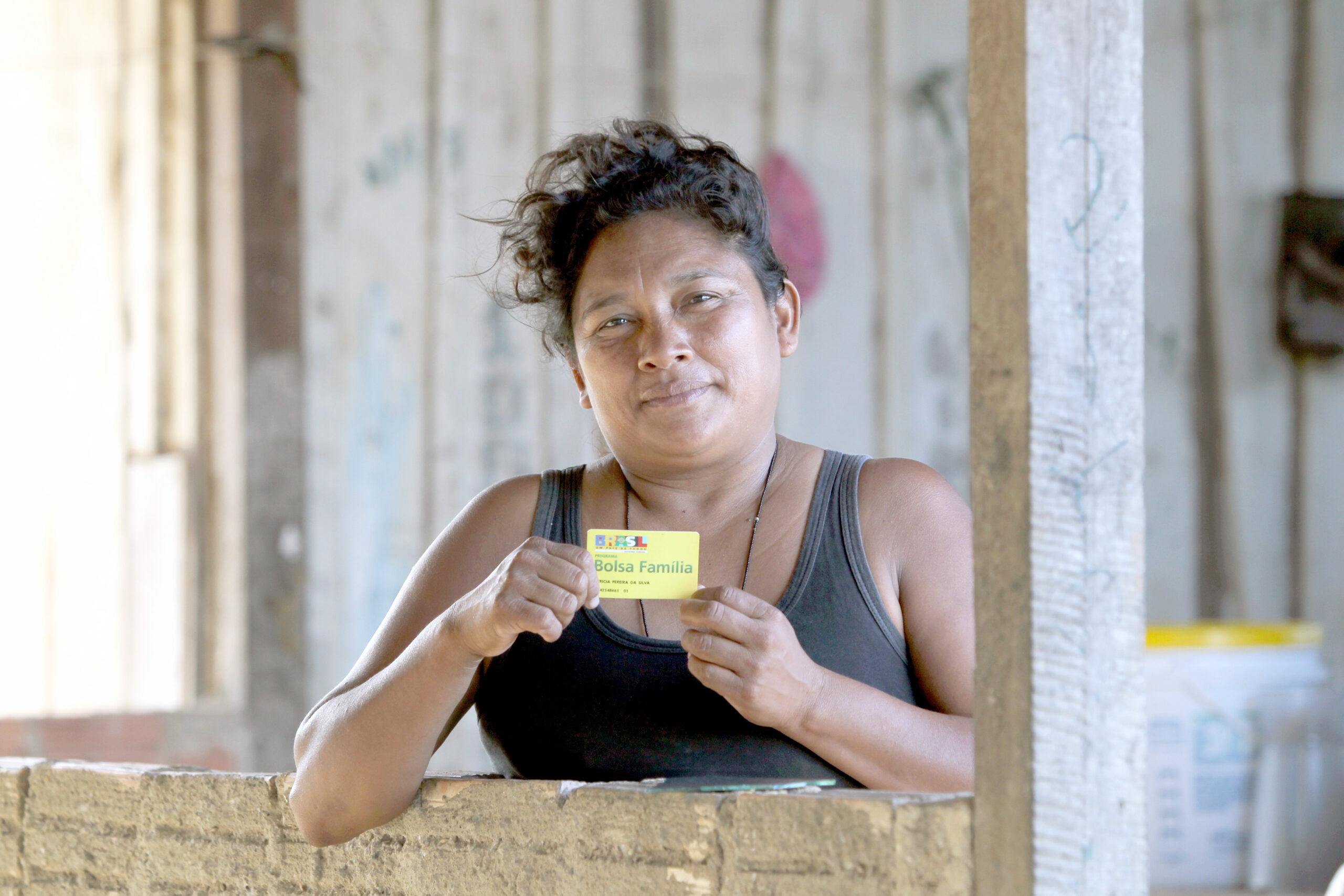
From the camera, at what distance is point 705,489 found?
6.46 ft

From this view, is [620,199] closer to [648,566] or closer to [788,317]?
[788,317]

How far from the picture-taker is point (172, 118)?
14.1 ft

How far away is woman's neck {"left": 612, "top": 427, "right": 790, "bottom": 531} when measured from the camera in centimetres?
194

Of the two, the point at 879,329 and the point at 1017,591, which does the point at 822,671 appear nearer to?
the point at 1017,591

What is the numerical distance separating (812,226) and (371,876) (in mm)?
3295

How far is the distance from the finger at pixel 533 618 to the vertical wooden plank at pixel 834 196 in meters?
3.06

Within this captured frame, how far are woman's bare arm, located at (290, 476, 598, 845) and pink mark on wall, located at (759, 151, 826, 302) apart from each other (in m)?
3.00

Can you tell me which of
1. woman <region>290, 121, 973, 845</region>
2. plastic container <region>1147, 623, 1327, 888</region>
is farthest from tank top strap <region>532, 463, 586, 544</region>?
plastic container <region>1147, 623, 1327, 888</region>

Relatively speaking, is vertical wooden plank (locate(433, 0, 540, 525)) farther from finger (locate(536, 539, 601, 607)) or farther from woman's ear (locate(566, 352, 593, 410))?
finger (locate(536, 539, 601, 607))

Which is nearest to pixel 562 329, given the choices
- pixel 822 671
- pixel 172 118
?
pixel 822 671

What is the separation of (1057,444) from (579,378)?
1.06 meters

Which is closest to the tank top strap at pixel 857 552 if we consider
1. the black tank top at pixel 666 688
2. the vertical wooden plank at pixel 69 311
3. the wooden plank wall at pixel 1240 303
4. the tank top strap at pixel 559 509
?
the black tank top at pixel 666 688

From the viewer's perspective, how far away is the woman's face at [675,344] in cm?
184

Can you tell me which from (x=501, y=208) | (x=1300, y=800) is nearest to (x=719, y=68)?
(x=501, y=208)
